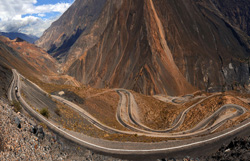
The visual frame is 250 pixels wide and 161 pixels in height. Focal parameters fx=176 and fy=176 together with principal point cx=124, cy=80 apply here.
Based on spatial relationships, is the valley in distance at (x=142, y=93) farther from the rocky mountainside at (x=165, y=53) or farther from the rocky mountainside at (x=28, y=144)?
the rocky mountainside at (x=165, y=53)

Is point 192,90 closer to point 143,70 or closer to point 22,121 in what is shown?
point 143,70

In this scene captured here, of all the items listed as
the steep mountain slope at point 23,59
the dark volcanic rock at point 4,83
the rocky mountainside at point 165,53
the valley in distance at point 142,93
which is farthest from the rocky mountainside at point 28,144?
the rocky mountainside at point 165,53

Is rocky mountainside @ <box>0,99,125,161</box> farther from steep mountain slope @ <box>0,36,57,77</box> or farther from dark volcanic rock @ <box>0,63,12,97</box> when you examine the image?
steep mountain slope @ <box>0,36,57,77</box>

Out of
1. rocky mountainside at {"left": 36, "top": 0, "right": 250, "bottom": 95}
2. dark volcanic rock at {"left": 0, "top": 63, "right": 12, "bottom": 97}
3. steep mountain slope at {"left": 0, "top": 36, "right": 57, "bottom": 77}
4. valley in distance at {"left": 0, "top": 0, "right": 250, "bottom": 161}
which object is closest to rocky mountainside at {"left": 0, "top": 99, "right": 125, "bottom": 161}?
valley in distance at {"left": 0, "top": 0, "right": 250, "bottom": 161}

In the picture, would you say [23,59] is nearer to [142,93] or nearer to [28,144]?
[142,93]

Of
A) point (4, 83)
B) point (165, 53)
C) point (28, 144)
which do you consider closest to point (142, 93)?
point (165, 53)

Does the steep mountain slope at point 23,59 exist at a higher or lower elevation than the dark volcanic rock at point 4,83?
higher

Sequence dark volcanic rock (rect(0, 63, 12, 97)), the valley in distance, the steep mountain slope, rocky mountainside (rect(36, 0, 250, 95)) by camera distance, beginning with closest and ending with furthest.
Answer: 1. the valley in distance
2. dark volcanic rock (rect(0, 63, 12, 97))
3. the steep mountain slope
4. rocky mountainside (rect(36, 0, 250, 95))
